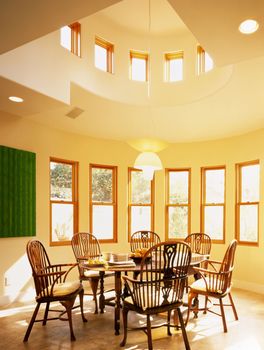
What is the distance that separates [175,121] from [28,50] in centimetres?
295

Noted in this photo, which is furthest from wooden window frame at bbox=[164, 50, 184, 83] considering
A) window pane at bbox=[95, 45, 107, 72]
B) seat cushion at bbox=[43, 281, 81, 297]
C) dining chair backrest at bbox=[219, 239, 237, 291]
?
seat cushion at bbox=[43, 281, 81, 297]

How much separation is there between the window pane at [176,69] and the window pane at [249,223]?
258 cm

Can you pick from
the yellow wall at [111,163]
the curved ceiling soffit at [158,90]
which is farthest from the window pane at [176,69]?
the yellow wall at [111,163]

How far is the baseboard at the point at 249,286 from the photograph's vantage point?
211 inches

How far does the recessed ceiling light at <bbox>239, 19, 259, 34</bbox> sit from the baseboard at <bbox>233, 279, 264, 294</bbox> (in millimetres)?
4215

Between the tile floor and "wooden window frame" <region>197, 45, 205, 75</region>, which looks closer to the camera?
the tile floor

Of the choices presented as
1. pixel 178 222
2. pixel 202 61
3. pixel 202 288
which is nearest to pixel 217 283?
pixel 202 288

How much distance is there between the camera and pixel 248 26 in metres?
2.58

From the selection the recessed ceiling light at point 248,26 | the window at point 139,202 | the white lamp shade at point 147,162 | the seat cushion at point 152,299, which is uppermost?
the recessed ceiling light at point 248,26

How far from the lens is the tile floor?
3240mm

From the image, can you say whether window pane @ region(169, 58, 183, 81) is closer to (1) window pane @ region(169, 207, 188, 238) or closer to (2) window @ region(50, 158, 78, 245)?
(2) window @ region(50, 158, 78, 245)

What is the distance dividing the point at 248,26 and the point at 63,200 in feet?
13.5

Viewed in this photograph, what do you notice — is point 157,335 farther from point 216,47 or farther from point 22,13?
point 22,13

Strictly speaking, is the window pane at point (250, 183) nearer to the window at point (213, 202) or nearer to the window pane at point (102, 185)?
the window at point (213, 202)
